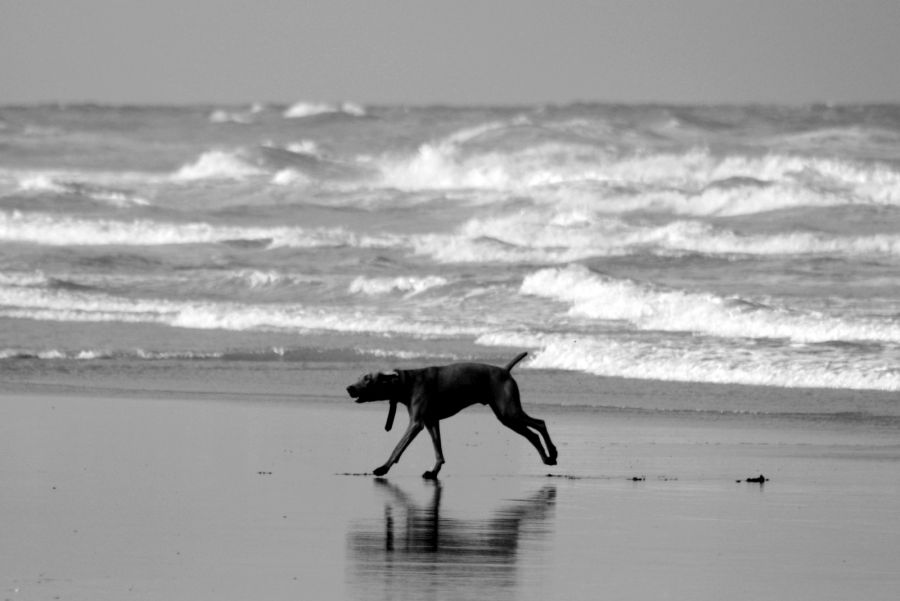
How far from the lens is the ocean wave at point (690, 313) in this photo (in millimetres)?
18531

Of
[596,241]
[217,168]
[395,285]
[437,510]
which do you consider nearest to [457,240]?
[596,241]

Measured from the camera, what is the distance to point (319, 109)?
59125mm

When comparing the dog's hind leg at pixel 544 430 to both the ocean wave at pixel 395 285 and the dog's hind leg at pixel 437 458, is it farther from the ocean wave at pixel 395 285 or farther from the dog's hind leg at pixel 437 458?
the ocean wave at pixel 395 285

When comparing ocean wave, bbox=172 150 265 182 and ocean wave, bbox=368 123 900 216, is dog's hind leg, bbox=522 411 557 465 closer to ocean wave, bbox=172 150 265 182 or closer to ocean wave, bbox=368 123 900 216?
ocean wave, bbox=368 123 900 216

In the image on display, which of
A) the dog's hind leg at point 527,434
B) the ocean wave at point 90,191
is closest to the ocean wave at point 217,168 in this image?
the ocean wave at point 90,191

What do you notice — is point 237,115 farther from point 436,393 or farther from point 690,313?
point 436,393

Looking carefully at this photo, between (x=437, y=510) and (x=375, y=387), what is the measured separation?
155cm

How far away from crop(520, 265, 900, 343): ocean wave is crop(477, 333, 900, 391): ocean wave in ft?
5.48

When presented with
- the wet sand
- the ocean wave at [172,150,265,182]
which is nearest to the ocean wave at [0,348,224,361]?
the wet sand

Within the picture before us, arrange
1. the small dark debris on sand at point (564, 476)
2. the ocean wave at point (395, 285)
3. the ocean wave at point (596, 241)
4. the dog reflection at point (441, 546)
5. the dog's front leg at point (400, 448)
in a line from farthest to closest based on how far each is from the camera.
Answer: the ocean wave at point (596, 241)
the ocean wave at point (395, 285)
the small dark debris on sand at point (564, 476)
the dog's front leg at point (400, 448)
the dog reflection at point (441, 546)

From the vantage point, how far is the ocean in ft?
59.7

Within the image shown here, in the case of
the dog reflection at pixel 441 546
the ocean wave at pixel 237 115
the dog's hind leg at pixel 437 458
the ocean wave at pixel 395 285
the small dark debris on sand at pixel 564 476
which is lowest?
the dog reflection at pixel 441 546

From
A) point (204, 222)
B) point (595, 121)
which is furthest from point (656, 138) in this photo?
point (204, 222)

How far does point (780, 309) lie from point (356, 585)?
14.1 m
